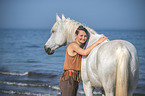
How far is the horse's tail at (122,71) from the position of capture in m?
2.44

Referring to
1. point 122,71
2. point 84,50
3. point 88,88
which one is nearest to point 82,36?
point 84,50

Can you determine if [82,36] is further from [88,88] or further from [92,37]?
[88,88]

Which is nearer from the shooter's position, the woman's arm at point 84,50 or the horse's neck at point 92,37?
the woman's arm at point 84,50

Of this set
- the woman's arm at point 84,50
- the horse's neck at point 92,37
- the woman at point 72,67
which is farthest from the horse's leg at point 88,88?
the horse's neck at point 92,37

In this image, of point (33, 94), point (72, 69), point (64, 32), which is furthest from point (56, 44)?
point (33, 94)

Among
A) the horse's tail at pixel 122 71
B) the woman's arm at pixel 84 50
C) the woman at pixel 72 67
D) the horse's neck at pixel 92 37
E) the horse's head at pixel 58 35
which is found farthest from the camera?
the horse's head at pixel 58 35

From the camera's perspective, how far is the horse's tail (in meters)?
2.44

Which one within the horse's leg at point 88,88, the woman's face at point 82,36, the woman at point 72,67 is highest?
the woman's face at point 82,36

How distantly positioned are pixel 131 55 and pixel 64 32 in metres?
1.71

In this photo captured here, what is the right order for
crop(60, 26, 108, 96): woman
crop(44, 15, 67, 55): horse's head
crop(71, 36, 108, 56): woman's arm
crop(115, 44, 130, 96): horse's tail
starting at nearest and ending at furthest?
crop(115, 44, 130, 96): horse's tail < crop(71, 36, 108, 56): woman's arm < crop(60, 26, 108, 96): woman < crop(44, 15, 67, 55): horse's head

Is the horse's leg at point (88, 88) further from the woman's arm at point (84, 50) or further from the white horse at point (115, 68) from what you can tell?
the woman's arm at point (84, 50)

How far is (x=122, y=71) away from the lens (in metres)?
2.44

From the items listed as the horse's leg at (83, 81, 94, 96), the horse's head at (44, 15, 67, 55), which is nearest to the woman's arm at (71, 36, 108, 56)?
the horse's leg at (83, 81, 94, 96)

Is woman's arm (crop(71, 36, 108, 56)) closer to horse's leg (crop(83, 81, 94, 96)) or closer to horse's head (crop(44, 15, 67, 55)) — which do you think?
horse's leg (crop(83, 81, 94, 96))
